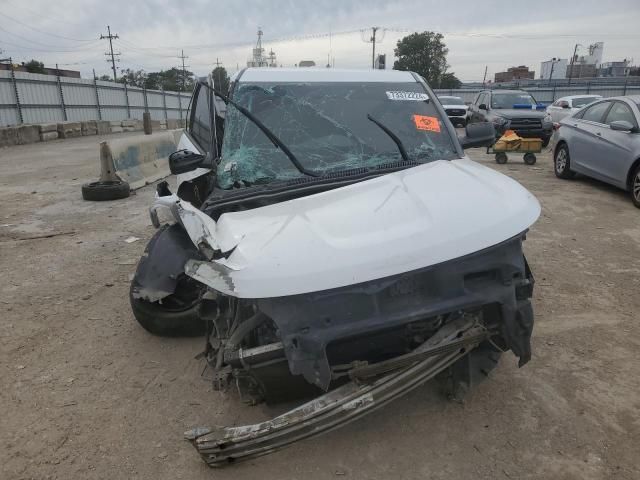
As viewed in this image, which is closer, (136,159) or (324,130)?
(324,130)

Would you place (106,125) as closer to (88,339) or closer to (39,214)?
(39,214)

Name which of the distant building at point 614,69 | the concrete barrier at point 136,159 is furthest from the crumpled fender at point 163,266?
the distant building at point 614,69

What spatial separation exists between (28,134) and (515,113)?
699 inches

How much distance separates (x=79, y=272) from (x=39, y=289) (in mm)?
491

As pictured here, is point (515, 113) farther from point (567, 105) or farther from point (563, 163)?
point (563, 163)

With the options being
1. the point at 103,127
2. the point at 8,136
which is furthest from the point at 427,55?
the point at 8,136

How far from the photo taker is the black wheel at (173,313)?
365 cm

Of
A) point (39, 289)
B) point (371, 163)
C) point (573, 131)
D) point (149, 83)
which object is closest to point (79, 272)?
point (39, 289)

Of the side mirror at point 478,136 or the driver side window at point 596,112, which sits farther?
the driver side window at point 596,112

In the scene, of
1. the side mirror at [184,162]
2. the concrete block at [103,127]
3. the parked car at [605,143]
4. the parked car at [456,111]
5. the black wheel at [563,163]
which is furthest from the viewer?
the concrete block at [103,127]

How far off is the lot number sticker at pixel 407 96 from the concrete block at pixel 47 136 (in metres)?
20.1

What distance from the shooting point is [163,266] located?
3.44m

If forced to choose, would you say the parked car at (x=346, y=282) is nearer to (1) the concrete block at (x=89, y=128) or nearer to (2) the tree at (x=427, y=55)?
(1) the concrete block at (x=89, y=128)

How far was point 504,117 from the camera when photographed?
14.1 metres
